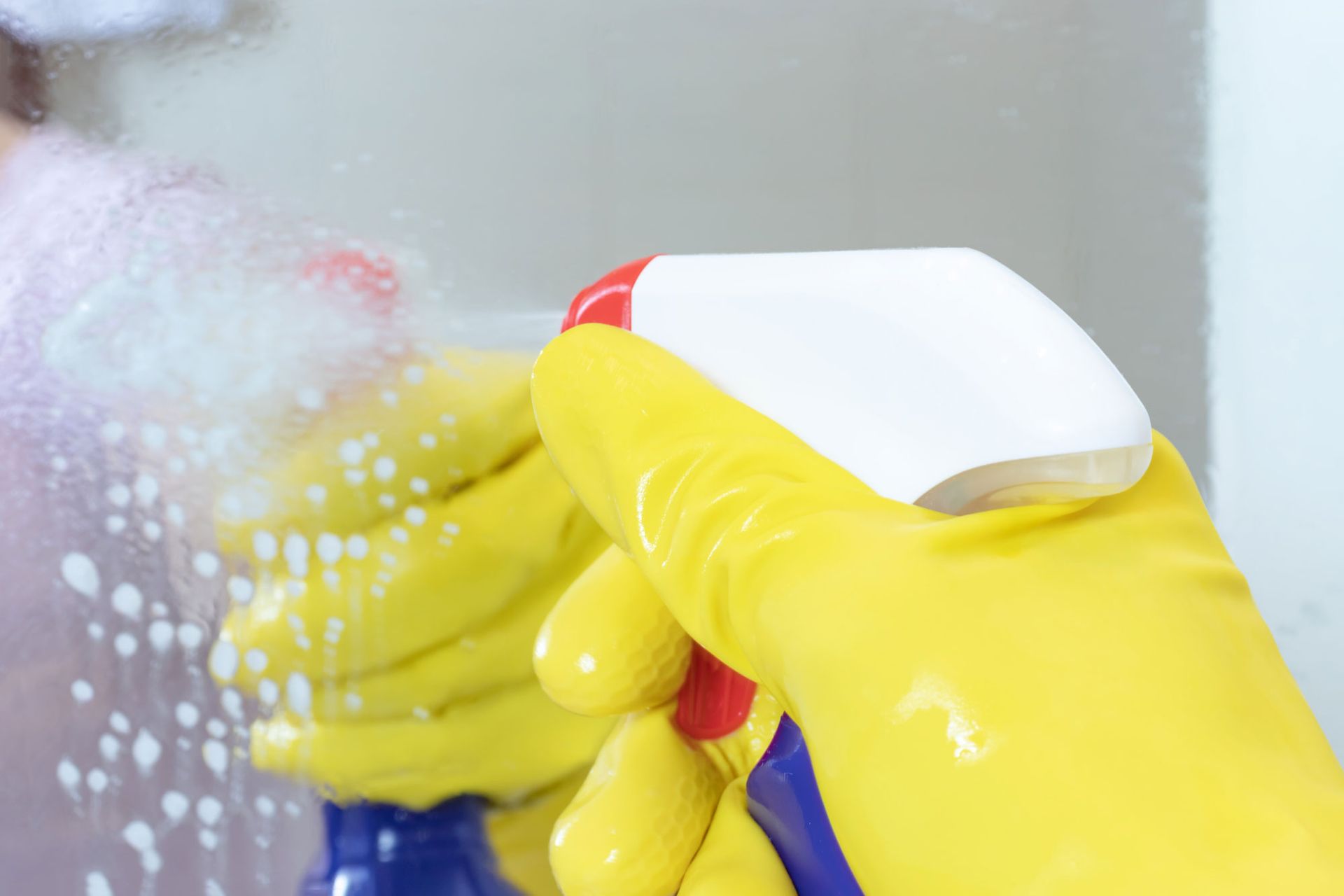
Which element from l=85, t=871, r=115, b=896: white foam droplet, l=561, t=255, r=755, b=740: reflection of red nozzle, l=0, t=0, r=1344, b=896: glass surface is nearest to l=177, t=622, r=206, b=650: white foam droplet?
l=0, t=0, r=1344, b=896: glass surface

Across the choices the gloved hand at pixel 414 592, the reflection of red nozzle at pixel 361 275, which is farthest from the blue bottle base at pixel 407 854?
the reflection of red nozzle at pixel 361 275

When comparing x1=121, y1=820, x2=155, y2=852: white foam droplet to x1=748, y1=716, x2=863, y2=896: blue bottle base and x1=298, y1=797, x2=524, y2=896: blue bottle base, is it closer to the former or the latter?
x1=298, y1=797, x2=524, y2=896: blue bottle base

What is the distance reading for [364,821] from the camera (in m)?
0.46

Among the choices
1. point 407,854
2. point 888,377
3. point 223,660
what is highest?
point 888,377

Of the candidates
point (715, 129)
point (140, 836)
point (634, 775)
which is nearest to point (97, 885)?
point (140, 836)

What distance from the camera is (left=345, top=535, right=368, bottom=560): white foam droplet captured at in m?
0.46

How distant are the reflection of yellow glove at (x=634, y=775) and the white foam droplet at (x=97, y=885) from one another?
209 mm

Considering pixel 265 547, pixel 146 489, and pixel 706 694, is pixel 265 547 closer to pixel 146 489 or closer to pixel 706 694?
pixel 146 489

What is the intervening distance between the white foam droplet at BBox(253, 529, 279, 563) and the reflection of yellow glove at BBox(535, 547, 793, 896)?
13cm

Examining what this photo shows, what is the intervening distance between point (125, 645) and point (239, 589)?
2.3 inches

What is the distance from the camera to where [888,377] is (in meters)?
0.36

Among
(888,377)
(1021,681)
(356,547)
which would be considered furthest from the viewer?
(356,547)

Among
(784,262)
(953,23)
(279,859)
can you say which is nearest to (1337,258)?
(953,23)

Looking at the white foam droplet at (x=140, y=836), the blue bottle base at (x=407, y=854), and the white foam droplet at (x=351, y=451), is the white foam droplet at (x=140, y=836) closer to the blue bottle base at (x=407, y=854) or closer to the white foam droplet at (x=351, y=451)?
the blue bottle base at (x=407, y=854)
